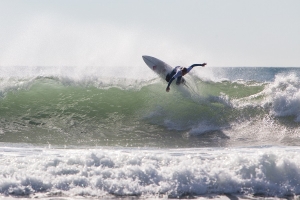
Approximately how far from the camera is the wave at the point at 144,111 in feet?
41.4

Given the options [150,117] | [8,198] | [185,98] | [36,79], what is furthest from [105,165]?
[36,79]

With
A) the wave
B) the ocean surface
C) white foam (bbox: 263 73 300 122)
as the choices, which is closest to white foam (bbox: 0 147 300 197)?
the ocean surface

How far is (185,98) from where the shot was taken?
15867 mm

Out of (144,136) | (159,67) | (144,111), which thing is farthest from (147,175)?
(159,67)

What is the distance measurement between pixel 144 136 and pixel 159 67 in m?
5.23

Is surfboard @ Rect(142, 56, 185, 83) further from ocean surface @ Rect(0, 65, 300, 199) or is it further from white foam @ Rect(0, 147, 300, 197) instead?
white foam @ Rect(0, 147, 300, 197)

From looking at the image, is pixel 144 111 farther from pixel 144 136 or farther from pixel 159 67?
pixel 159 67

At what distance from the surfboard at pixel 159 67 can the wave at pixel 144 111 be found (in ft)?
1.24

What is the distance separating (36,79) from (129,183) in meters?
11.6

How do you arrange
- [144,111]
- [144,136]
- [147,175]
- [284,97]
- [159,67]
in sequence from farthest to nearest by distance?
[159,67]
[284,97]
[144,111]
[144,136]
[147,175]

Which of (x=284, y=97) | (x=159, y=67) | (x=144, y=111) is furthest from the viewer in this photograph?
(x=159, y=67)

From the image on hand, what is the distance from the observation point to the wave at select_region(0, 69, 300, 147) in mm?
12617

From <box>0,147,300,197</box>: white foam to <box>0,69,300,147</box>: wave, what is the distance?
340 cm

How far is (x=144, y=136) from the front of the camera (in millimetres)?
12688
